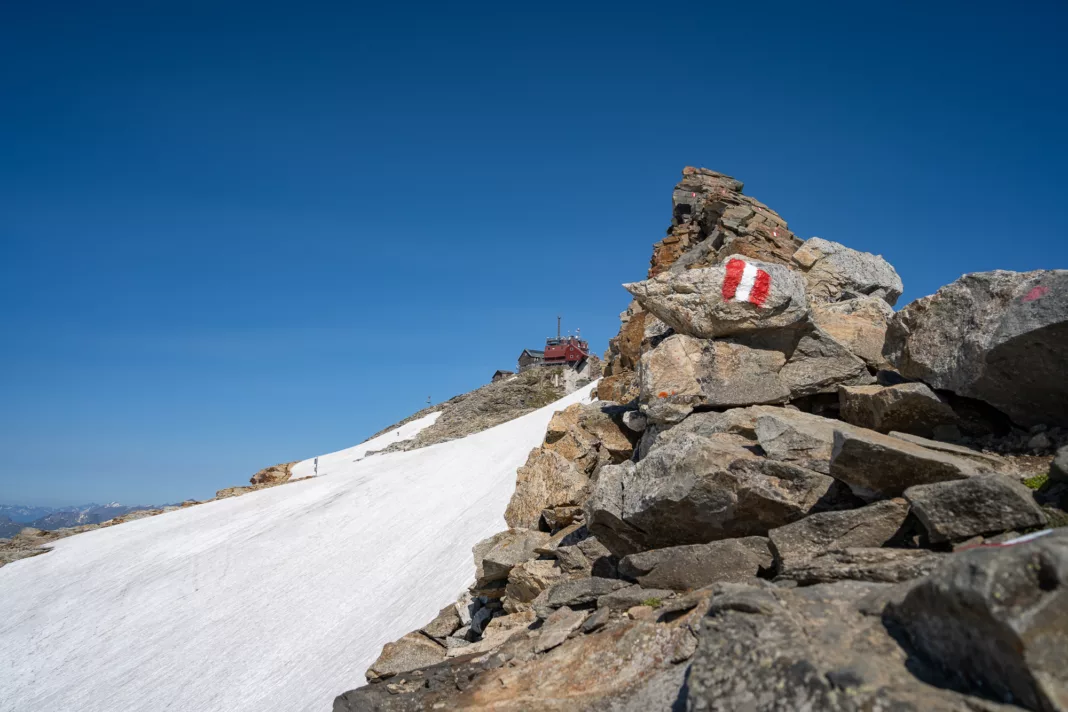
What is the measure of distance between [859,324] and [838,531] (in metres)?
8.20

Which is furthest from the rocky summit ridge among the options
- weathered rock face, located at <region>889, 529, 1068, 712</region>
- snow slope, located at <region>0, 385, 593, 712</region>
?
snow slope, located at <region>0, 385, 593, 712</region>

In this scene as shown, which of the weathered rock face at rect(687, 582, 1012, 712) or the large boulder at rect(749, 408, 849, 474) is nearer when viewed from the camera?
the weathered rock face at rect(687, 582, 1012, 712)

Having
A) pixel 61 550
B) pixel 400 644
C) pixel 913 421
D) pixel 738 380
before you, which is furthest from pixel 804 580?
pixel 61 550

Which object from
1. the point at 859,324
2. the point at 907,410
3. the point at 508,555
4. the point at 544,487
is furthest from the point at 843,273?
the point at 508,555

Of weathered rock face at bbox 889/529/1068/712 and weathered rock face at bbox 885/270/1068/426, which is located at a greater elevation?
weathered rock face at bbox 885/270/1068/426

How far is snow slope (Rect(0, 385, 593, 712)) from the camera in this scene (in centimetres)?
1902

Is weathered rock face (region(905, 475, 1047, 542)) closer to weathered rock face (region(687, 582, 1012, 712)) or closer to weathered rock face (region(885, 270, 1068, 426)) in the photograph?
weathered rock face (region(687, 582, 1012, 712))

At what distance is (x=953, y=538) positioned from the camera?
20.6 feet

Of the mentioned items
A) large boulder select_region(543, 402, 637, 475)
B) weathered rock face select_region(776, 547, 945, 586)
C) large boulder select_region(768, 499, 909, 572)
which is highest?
large boulder select_region(543, 402, 637, 475)

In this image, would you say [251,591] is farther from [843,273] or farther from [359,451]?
[359,451]

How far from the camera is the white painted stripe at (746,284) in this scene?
13.1 m

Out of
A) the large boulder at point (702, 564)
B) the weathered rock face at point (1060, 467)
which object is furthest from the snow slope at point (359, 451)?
the weathered rock face at point (1060, 467)

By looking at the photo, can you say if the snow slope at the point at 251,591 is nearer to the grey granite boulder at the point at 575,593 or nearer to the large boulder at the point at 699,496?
the grey granite boulder at the point at 575,593

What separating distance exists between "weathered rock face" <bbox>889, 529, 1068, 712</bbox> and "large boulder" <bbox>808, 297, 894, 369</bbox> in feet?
31.5
